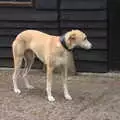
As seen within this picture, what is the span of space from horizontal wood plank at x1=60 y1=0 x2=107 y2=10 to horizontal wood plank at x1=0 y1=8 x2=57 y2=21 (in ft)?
0.89

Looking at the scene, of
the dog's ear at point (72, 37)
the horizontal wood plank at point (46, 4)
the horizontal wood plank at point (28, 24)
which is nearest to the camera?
the dog's ear at point (72, 37)

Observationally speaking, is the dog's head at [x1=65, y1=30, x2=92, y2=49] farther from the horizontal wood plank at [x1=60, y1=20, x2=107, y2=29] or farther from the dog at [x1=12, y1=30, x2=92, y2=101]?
the horizontal wood plank at [x1=60, y1=20, x2=107, y2=29]

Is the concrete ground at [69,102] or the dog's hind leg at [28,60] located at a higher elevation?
the dog's hind leg at [28,60]

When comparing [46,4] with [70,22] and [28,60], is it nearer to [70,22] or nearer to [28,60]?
[70,22]

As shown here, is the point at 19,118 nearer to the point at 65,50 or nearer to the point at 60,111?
the point at 60,111

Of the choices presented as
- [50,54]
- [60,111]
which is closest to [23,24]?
[50,54]

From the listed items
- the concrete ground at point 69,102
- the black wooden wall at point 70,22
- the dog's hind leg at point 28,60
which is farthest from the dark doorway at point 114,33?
the dog's hind leg at point 28,60

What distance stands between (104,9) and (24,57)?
190 cm

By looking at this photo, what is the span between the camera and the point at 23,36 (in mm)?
8258

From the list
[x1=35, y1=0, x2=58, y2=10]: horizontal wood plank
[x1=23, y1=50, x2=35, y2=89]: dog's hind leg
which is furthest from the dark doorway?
[x1=23, y1=50, x2=35, y2=89]: dog's hind leg

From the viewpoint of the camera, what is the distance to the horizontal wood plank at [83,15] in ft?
31.2

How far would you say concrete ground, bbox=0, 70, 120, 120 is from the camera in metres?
7.10

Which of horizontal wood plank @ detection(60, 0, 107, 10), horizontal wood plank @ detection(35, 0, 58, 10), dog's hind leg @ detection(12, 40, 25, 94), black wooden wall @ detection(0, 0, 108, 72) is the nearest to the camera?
dog's hind leg @ detection(12, 40, 25, 94)

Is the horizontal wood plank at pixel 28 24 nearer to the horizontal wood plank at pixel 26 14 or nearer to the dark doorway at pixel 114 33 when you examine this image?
the horizontal wood plank at pixel 26 14
